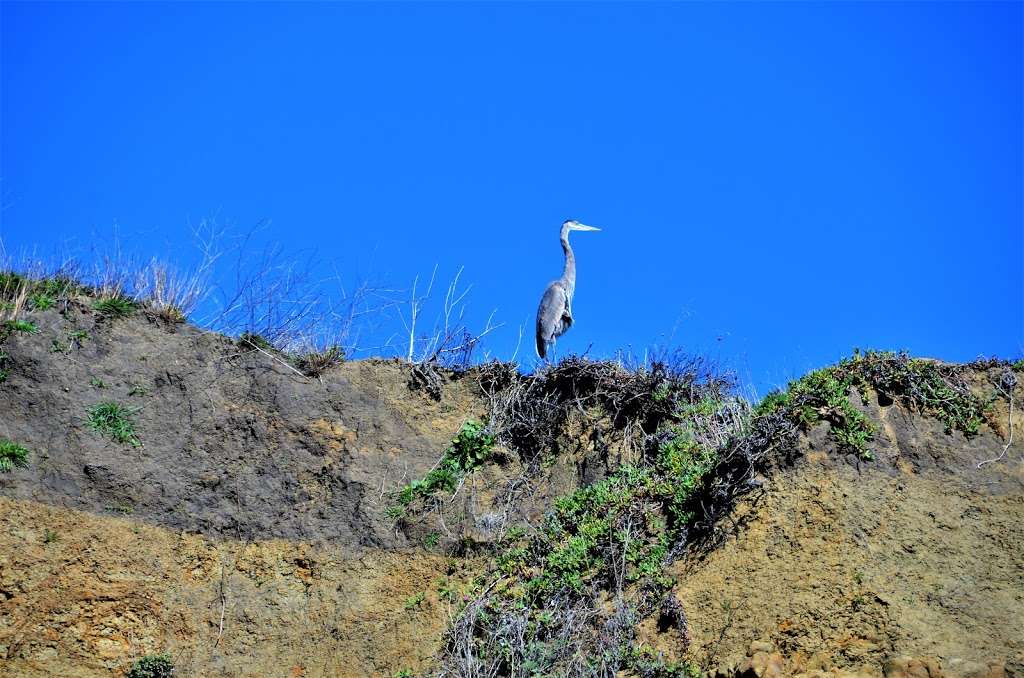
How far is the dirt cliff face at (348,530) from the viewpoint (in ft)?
28.6

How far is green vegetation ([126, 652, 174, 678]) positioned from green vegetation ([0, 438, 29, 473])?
8.10 ft

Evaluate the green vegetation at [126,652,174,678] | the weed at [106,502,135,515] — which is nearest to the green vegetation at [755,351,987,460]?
the green vegetation at [126,652,174,678]

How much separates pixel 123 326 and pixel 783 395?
7.69 metres

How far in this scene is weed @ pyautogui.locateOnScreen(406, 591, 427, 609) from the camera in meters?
10.2

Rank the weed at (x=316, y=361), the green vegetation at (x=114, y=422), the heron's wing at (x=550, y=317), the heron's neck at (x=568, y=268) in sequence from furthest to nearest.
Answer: the heron's neck at (x=568, y=268)
the heron's wing at (x=550, y=317)
the weed at (x=316, y=361)
the green vegetation at (x=114, y=422)

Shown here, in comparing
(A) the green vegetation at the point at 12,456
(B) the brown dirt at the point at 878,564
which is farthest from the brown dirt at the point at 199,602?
(B) the brown dirt at the point at 878,564

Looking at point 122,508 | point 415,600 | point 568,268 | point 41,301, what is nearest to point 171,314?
point 41,301

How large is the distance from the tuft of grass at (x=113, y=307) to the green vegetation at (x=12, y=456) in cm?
204

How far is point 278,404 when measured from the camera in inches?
451

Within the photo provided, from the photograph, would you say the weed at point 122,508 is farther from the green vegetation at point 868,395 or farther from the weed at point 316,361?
the green vegetation at point 868,395

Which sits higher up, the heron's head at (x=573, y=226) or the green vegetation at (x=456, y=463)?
the heron's head at (x=573, y=226)

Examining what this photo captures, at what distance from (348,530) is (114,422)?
2.88 metres

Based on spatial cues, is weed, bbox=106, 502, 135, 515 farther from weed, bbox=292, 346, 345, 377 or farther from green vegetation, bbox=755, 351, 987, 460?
green vegetation, bbox=755, 351, 987, 460

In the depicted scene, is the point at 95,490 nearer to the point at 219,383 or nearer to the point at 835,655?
the point at 219,383
